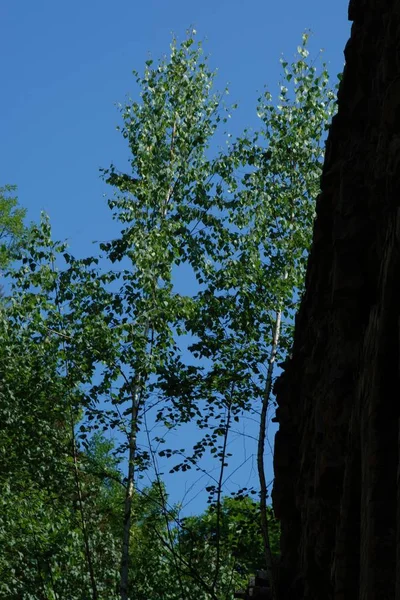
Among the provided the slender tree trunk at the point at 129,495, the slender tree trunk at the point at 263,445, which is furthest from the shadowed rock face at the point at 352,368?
the slender tree trunk at the point at 129,495

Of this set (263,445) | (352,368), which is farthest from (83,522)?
(352,368)

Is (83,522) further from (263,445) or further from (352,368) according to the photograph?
(352,368)

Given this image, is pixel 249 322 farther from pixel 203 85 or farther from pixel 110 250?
pixel 203 85

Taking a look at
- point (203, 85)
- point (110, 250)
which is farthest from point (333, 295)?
point (203, 85)

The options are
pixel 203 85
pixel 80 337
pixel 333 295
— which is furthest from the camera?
pixel 203 85

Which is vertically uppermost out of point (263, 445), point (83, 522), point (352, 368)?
point (263, 445)

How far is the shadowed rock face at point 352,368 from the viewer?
18.5 ft

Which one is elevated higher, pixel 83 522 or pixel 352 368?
pixel 83 522

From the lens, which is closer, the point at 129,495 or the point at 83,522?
the point at 83,522

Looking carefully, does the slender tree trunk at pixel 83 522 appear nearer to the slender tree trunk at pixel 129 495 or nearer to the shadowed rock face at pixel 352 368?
the slender tree trunk at pixel 129 495

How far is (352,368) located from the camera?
726cm

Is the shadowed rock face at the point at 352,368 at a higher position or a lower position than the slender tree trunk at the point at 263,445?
lower

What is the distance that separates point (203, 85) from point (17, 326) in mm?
6044

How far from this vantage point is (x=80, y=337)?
16.1 meters
